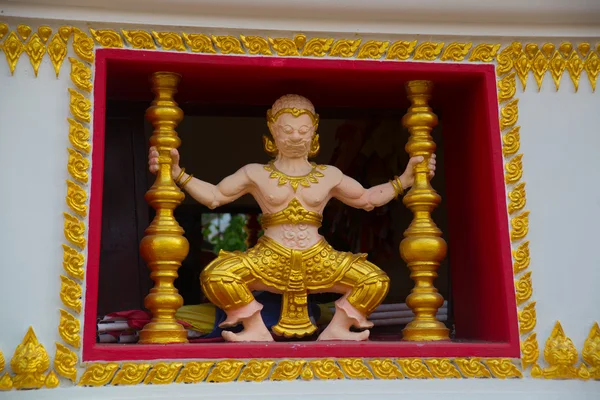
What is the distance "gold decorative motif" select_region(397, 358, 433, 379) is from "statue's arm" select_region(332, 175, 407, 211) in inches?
32.7

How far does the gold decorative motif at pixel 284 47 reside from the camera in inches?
172

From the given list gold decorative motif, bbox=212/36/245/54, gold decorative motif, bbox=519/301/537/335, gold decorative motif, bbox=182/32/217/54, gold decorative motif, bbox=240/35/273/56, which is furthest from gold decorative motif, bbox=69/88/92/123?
gold decorative motif, bbox=519/301/537/335

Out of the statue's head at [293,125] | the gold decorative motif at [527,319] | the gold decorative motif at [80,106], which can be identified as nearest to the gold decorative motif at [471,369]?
the gold decorative motif at [527,319]

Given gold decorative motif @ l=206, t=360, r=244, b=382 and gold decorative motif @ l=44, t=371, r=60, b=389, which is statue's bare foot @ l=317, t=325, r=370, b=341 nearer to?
gold decorative motif @ l=206, t=360, r=244, b=382

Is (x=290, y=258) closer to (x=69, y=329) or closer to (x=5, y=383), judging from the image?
(x=69, y=329)

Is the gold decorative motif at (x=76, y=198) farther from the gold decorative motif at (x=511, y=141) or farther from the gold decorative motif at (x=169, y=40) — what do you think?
the gold decorative motif at (x=511, y=141)

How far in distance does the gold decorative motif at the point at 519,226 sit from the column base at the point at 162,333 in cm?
161

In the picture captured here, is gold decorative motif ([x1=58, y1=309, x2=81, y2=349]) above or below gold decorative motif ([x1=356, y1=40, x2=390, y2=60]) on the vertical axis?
below

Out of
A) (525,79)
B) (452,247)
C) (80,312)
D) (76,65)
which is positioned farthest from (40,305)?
(525,79)

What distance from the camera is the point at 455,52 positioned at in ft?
14.7

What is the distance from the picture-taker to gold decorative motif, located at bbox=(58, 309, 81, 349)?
3918mm

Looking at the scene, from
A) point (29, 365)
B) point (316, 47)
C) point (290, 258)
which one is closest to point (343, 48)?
point (316, 47)

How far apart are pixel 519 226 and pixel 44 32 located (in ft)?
7.82

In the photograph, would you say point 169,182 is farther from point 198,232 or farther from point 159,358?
point 198,232
